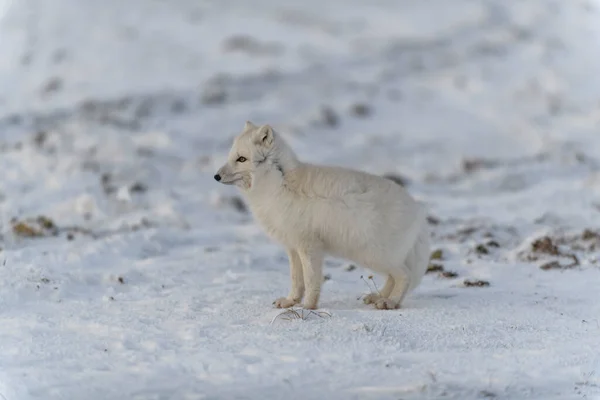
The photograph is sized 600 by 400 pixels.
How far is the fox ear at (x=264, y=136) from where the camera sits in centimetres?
586

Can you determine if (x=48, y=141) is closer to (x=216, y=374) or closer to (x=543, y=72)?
(x=216, y=374)

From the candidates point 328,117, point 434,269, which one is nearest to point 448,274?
point 434,269

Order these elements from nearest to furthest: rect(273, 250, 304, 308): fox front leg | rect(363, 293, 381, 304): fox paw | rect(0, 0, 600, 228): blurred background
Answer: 1. rect(273, 250, 304, 308): fox front leg
2. rect(363, 293, 381, 304): fox paw
3. rect(0, 0, 600, 228): blurred background

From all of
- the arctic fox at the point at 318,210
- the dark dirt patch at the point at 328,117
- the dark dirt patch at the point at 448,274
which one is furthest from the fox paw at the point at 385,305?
the dark dirt patch at the point at 328,117

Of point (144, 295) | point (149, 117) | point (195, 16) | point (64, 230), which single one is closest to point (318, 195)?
point (144, 295)

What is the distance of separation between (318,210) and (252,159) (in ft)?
1.96

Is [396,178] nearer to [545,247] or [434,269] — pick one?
[545,247]

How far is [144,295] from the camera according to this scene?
655cm

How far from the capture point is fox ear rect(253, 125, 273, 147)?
5855 mm

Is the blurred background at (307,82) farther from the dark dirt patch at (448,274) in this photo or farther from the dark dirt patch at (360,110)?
the dark dirt patch at (448,274)

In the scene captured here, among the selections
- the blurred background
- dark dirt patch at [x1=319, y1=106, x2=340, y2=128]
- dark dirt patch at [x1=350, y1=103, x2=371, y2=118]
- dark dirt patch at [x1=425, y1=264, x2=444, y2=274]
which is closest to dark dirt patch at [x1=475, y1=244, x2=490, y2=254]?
dark dirt patch at [x1=425, y1=264, x2=444, y2=274]

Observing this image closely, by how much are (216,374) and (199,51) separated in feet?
66.6

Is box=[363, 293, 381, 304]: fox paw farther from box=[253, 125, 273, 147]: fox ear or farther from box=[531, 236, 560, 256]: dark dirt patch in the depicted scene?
box=[531, 236, 560, 256]: dark dirt patch

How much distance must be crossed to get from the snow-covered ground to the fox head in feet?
3.16
